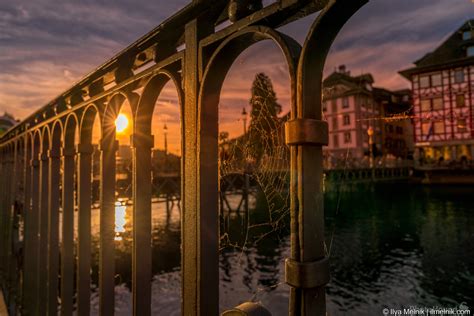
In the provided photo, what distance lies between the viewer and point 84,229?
2.76 metres

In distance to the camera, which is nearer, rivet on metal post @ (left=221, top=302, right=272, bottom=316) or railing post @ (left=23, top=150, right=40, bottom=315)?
rivet on metal post @ (left=221, top=302, right=272, bottom=316)

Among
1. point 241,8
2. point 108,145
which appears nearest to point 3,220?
point 108,145

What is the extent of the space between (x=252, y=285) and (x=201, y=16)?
12385 mm

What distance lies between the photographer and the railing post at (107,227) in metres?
2.31

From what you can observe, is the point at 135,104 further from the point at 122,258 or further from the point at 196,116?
the point at 122,258

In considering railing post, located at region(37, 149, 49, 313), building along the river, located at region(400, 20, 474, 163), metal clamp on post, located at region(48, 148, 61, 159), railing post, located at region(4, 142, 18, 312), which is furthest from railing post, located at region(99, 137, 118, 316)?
building along the river, located at region(400, 20, 474, 163)

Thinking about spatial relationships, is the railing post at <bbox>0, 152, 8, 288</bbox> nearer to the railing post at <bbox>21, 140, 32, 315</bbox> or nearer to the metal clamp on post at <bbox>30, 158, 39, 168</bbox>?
the railing post at <bbox>21, 140, 32, 315</bbox>

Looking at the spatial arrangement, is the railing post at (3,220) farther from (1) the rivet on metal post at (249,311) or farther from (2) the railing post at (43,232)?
(1) the rivet on metal post at (249,311)

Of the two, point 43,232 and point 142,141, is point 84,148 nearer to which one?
point 142,141

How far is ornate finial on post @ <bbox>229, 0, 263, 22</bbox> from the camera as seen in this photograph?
5.03 ft

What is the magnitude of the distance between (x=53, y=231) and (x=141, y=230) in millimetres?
2053

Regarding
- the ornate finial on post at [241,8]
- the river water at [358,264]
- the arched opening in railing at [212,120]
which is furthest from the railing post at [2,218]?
the ornate finial on post at [241,8]

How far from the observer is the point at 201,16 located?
1805 millimetres

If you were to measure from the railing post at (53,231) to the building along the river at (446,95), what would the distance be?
121ft
